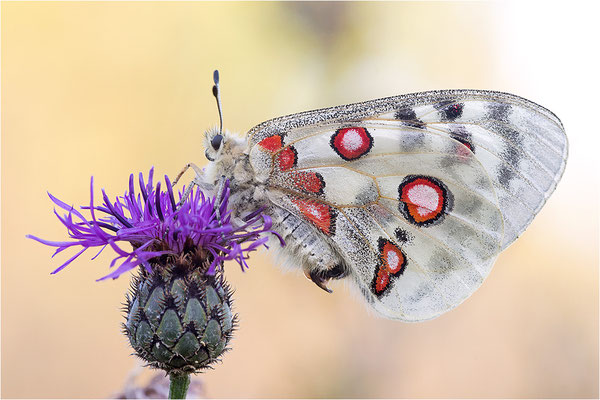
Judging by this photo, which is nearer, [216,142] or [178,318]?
[178,318]

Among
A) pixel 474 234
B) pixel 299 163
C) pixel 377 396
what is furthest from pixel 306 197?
pixel 377 396

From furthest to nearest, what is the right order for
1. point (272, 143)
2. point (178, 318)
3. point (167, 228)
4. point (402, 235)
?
1. point (402, 235)
2. point (272, 143)
3. point (167, 228)
4. point (178, 318)

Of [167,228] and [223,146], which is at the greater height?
[223,146]

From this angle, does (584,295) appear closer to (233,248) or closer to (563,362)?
(563,362)

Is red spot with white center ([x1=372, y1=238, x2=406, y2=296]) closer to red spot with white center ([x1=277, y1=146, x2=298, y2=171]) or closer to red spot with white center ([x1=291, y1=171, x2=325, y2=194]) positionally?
red spot with white center ([x1=291, y1=171, x2=325, y2=194])

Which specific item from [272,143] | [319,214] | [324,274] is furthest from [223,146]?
[324,274]

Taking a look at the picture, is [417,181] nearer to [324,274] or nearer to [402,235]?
[402,235]

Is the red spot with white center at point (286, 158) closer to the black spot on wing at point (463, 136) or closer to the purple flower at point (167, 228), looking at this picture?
the purple flower at point (167, 228)
